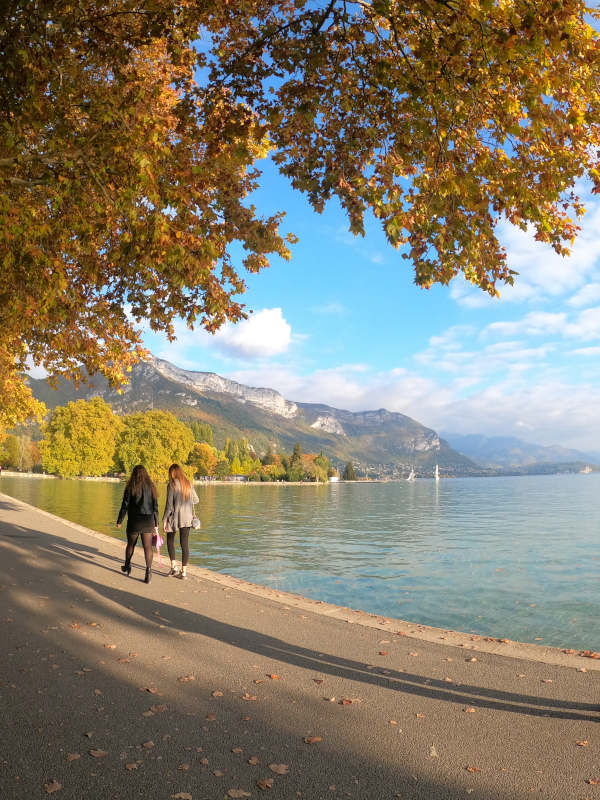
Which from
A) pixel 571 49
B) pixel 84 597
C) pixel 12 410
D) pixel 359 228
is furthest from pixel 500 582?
pixel 12 410

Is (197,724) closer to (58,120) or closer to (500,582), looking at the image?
(58,120)

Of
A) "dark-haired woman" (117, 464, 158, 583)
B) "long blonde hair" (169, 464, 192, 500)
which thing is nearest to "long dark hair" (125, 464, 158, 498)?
"dark-haired woman" (117, 464, 158, 583)

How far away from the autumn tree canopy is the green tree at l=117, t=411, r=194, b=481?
8865cm

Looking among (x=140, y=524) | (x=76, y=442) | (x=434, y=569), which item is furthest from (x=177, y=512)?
(x=76, y=442)

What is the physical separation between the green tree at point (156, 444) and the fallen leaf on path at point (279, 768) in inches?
3643

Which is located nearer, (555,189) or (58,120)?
(555,189)

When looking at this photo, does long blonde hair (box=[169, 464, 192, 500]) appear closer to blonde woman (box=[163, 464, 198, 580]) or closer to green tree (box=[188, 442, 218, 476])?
blonde woman (box=[163, 464, 198, 580])

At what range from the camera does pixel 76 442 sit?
317 feet

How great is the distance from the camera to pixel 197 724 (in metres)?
4.86

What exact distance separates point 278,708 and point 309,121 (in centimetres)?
690

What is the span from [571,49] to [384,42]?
2145 mm

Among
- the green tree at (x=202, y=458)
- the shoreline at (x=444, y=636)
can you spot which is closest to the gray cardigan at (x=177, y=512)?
the shoreline at (x=444, y=636)

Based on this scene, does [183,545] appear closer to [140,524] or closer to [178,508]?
[178,508]

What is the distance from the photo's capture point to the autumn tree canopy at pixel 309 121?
588 centimetres
